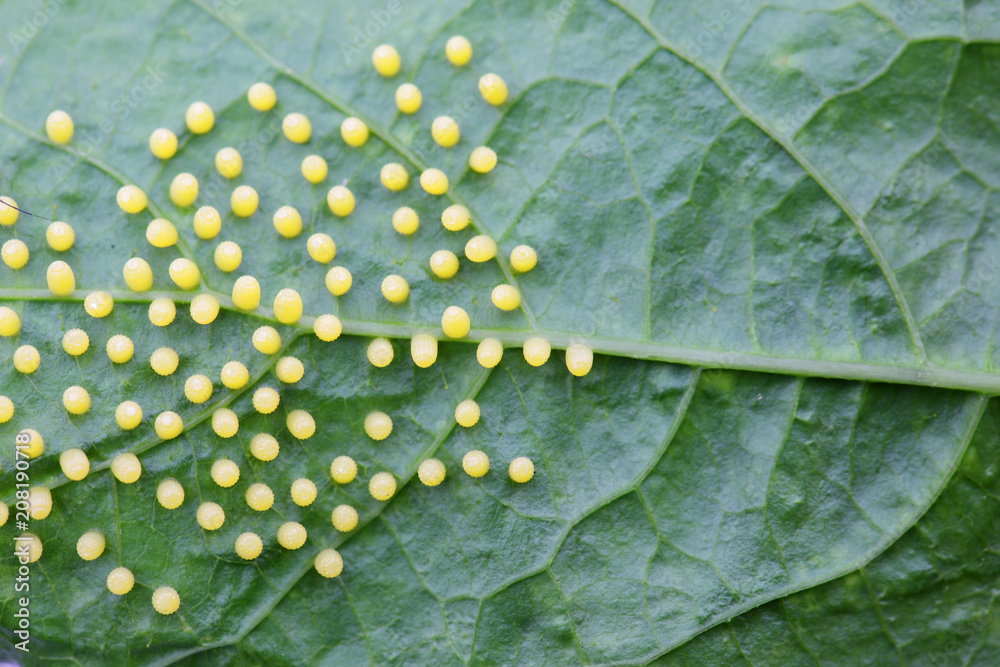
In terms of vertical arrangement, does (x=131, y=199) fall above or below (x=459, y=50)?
below

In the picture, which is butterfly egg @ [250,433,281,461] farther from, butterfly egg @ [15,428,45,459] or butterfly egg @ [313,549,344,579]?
butterfly egg @ [15,428,45,459]

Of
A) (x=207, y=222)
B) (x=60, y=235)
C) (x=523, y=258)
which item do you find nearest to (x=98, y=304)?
(x=60, y=235)

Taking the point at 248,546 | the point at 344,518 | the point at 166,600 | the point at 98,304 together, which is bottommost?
the point at 166,600

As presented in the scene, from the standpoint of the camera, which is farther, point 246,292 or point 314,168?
point 314,168

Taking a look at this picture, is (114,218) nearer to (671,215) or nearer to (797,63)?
(671,215)

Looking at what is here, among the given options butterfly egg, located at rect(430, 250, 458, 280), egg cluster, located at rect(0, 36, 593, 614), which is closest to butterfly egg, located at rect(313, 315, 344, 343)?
egg cluster, located at rect(0, 36, 593, 614)

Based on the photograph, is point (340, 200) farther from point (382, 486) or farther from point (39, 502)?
point (39, 502)

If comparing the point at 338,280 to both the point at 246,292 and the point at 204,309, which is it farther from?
the point at 204,309
